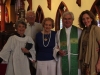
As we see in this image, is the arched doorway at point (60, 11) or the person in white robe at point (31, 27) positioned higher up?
the arched doorway at point (60, 11)

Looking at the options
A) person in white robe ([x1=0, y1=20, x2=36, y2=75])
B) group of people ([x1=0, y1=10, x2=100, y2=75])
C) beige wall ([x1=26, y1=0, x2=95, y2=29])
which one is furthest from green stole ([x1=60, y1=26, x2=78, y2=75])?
beige wall ([x1=26, y1=0, x2=95, y2=29])

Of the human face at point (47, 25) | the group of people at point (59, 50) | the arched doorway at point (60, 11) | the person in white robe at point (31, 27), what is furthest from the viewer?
the arched doorway at point (60, 11)

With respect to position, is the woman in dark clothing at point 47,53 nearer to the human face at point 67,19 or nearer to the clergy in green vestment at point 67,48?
the clergy in green vestment at point 67,48

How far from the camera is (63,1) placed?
18.4ft

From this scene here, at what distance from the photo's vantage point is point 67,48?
283cm

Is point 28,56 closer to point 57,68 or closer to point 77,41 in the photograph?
point 57,68

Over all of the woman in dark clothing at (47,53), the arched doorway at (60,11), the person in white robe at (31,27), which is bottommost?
the woman in dark clothing at (47,53)

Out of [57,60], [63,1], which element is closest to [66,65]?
[57,60]

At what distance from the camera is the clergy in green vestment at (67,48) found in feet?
9.11

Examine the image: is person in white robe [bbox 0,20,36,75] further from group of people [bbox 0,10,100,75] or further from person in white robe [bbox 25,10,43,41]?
person in white robe [bbox 25,10,43,41]

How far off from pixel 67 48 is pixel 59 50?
0.11 metres

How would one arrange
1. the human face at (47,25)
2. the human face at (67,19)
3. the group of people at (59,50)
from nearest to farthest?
the group of people at (59,50), the human face at (67,19), the human face at (47,25)

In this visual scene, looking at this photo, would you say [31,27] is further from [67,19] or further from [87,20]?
[87,20]

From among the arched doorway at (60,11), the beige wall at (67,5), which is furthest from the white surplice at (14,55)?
the arched doorway at (60,11)
